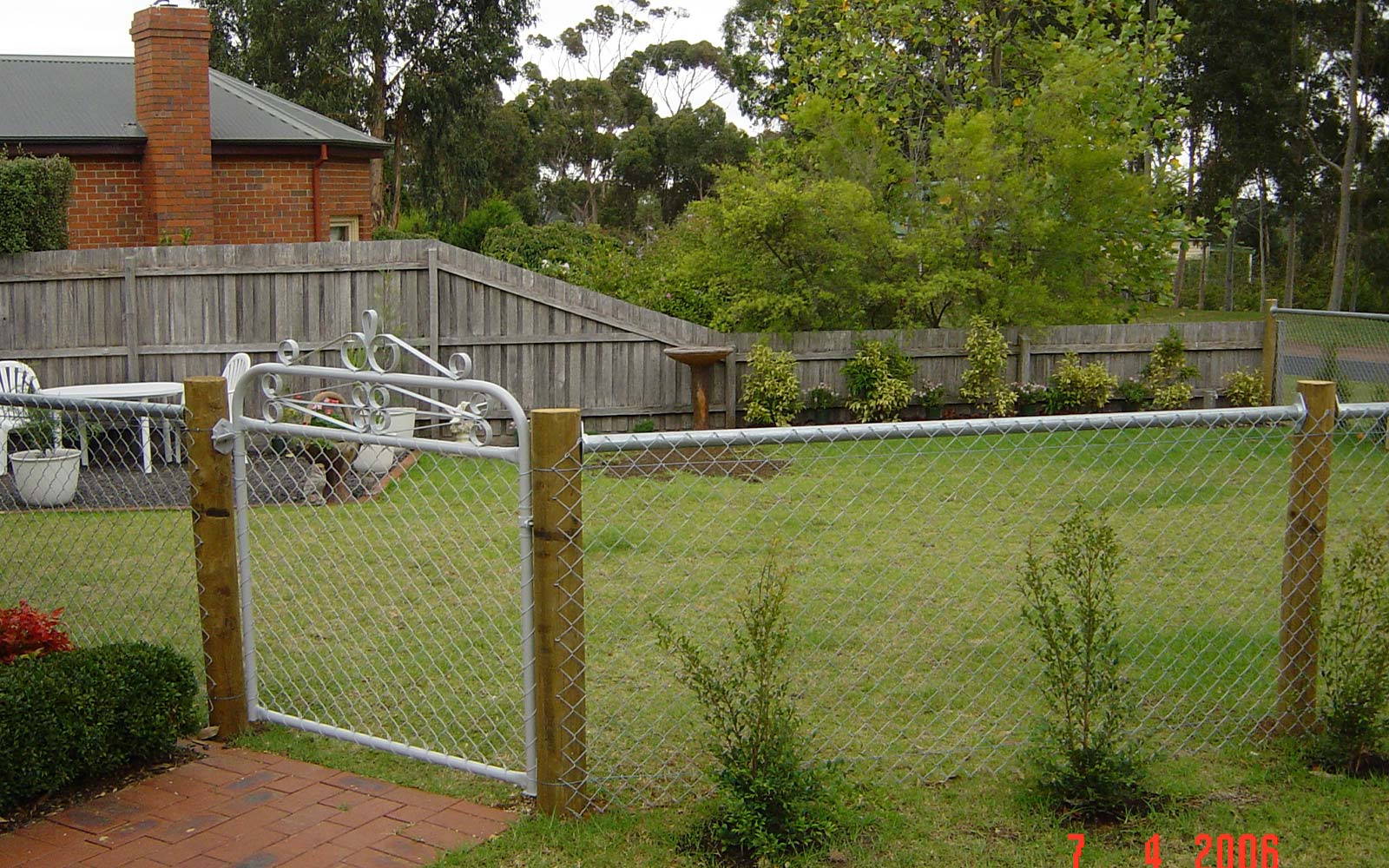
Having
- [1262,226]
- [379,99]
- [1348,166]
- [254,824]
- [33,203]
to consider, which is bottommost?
[254,824]

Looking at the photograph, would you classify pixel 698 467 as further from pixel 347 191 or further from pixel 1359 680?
pixel 347 191

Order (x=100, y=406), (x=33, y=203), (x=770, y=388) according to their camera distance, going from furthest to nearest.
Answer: (x=770, y=388) < (x=33, y=203) < (x=100, y=406)

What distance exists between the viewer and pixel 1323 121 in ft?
102

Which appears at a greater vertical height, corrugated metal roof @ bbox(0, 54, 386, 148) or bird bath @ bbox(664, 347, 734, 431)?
corrugated metal roof @ bbox(0, 54, 386, 148)

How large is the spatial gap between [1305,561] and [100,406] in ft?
15.6

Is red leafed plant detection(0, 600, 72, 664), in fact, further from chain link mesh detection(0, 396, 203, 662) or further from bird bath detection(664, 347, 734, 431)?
bird bath detection(664, 347, 734, 431)

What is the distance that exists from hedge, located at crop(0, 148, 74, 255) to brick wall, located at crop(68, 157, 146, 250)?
1828mm

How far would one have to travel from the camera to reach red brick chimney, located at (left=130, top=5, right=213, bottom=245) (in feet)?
46.4

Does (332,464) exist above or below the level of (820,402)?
below

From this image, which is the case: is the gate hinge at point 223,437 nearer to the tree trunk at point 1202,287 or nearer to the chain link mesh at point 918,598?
the chain link mesh at point 918,598

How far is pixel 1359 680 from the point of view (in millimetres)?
4527

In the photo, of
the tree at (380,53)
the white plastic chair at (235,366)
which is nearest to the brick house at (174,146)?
the white plastic chair at (235,366)

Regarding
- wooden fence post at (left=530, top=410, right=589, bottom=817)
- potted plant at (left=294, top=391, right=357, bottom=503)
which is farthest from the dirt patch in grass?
wooden fence post at (left=530, top=410, right=589, bottom=817)

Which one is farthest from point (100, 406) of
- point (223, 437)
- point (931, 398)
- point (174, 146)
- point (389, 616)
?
point (174, 146)
